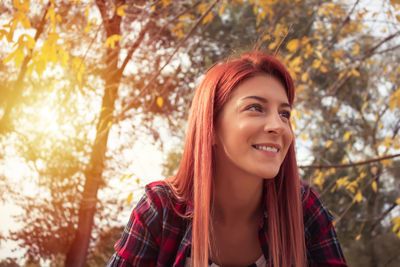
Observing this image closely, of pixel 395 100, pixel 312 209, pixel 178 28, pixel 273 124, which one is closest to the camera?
pixel 273 124

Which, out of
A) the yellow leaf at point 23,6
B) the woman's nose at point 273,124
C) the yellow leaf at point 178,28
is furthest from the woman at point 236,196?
the yellow leaf at point 178,28

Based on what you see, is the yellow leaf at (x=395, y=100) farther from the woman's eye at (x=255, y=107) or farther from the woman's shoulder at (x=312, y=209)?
the woman's eye at (x=255, y=107)

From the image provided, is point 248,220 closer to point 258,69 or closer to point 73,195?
point 258,69

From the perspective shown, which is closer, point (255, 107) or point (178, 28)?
point (255, 107)

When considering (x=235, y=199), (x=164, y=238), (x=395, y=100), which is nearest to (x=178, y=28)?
(x=395, y=100)

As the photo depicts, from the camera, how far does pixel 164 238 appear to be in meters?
1.53

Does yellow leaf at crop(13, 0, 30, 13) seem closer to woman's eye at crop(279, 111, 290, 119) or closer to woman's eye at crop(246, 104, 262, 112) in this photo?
woman's eye at crop(246, 104, 262, 112)

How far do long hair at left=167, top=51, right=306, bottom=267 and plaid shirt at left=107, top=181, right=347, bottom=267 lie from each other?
62 millimetres

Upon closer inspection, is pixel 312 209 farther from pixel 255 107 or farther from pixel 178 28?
pixel 178 28

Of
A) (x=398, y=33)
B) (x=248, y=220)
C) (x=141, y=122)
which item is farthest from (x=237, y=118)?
(x=141, y=122)

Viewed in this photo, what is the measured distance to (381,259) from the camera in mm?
6277

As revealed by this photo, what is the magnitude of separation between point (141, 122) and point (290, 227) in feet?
17.0

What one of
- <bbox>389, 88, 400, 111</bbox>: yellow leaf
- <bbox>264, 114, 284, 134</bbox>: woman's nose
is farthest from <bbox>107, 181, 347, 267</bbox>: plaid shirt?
<bbox>389, 88, 400, 111</bbox>: yellow leaf

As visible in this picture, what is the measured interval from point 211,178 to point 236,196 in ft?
0.59
